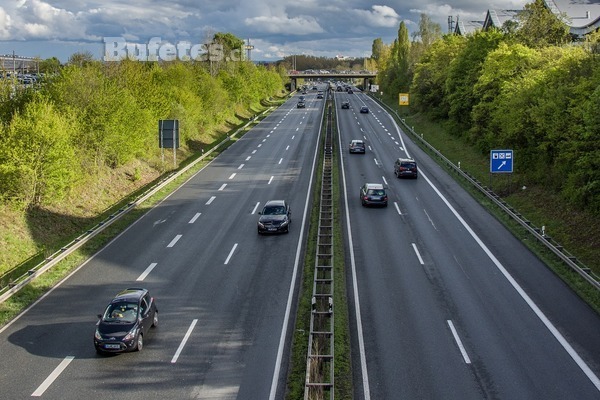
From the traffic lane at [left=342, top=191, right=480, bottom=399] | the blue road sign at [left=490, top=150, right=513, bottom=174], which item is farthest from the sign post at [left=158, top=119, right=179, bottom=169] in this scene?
the blue road sign at [left=490, top=150, right=513, bottom=174]

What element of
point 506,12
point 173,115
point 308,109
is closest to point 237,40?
point 308,109

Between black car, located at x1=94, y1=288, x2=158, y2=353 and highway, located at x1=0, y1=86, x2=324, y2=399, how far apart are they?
1.38ft

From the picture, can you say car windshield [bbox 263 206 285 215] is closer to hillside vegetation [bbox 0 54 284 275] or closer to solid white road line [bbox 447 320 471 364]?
hillside vegetation [bbox 0 54 284 275]

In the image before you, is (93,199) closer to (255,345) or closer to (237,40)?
(255,345)

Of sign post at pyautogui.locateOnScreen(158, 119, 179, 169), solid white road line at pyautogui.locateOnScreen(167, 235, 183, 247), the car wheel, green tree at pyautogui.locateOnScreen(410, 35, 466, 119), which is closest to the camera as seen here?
the car wheel

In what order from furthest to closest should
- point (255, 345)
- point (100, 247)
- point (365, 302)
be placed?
point (100, 247), point (365, 302), point (255, 345)

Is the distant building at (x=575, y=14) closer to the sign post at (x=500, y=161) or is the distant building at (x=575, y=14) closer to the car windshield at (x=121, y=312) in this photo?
the sign post at (x=500, y=161)

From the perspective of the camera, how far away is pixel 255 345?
63.6ft

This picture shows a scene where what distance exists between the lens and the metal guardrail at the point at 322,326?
1573 cm

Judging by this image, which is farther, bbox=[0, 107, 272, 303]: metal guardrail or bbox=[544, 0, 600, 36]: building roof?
bbox=[544, 0, 600, 36]: building roof

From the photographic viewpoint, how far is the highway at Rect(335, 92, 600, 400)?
16766 millimetres

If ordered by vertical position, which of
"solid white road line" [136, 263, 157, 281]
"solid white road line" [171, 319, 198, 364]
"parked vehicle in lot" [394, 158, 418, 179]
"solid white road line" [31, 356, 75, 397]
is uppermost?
"parked vehicle in lot" [394, 158, 418, 179]

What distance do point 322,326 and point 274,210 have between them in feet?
47.2

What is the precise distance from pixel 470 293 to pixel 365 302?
4.47 meters
